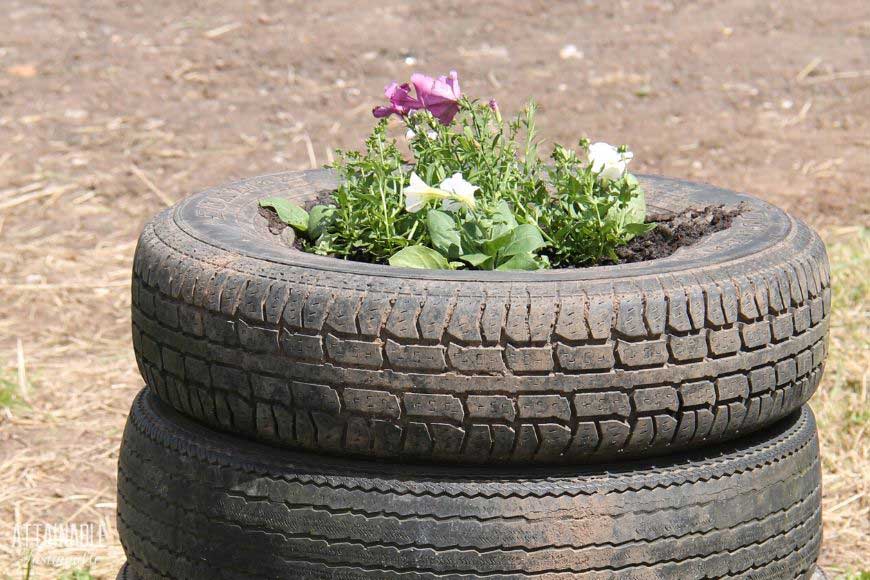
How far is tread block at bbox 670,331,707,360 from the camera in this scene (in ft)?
6.52

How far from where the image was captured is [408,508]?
199 centimetres

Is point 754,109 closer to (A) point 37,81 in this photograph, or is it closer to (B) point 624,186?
(A) point 37,81

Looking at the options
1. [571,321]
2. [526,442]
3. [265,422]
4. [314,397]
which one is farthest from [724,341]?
[265,422]

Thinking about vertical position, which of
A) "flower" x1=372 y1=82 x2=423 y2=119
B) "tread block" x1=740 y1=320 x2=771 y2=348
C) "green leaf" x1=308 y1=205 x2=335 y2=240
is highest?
"flower" x1=372 y1=82 x2=423 y2=119

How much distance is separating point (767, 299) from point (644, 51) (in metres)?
6.03

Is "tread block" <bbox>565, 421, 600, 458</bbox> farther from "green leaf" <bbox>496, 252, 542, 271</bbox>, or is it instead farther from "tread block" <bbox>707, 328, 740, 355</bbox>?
"green leaf" <bbox>496, 252, 542, 271</bbox>

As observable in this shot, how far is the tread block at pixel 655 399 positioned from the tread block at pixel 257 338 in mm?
637

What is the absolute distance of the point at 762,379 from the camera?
6.88ft

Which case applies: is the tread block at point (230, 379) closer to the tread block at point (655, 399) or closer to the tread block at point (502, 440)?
the tread block at point (502, 440)

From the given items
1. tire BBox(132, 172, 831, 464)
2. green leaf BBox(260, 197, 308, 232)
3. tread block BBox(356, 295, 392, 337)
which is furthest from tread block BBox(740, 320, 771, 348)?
green leaf BBox(260, 197, 308, 232)

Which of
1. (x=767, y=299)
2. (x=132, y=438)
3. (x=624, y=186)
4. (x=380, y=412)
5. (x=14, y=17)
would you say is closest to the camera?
(x=380, y=412)

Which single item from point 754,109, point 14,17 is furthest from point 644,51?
point 14,17

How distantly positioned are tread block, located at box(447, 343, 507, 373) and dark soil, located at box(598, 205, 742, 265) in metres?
0.70

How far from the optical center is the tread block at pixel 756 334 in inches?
81.0
